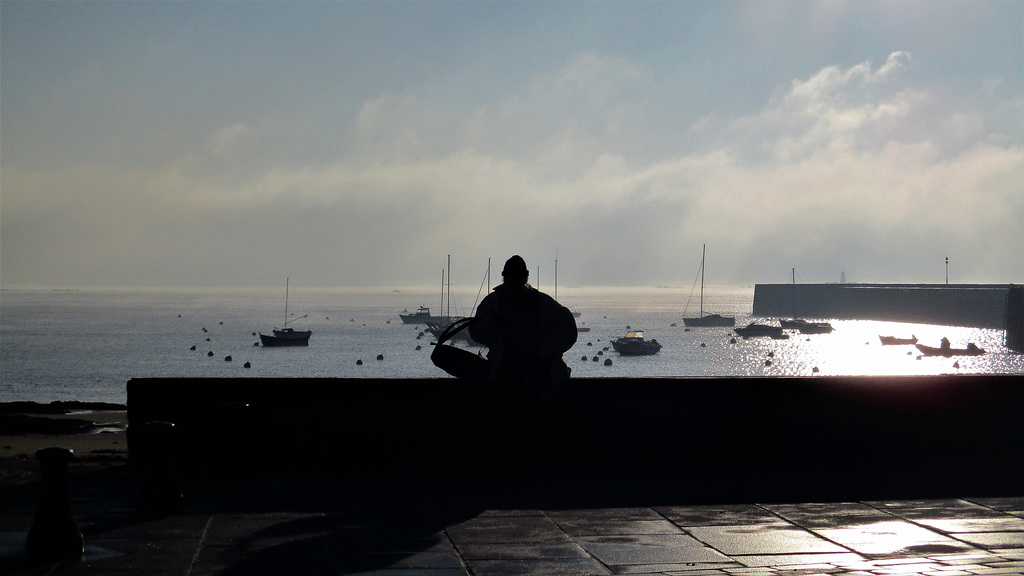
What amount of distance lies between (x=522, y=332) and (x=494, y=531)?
7.13 ft

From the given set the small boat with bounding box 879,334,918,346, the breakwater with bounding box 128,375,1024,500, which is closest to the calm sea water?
the small boat with bounding box 879,334,918,346

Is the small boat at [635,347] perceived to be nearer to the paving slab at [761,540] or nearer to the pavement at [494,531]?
the pavement at [494,531]

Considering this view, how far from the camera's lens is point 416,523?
7398 mm

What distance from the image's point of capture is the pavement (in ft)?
20.1

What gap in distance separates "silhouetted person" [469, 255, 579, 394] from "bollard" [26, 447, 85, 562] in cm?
361

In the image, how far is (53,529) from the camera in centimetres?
621

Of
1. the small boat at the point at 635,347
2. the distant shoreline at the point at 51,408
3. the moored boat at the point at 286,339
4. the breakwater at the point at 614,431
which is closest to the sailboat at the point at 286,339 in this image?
the moored boat at the point at 286,339

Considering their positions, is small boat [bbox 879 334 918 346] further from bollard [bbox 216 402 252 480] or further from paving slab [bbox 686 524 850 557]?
paving slab [bbox 686 524 850 557]

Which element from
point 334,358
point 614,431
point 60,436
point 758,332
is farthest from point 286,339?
point 614,431

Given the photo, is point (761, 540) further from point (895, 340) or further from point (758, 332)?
point (758, 332)

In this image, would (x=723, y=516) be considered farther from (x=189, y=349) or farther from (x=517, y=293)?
(x=189, y=349)

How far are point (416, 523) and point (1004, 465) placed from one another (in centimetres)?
632

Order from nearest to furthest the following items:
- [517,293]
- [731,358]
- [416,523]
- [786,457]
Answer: [416,523], [517,293], [786,457], [731,358]

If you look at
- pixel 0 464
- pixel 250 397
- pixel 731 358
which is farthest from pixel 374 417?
→ pixel 731 358
